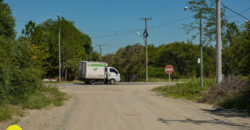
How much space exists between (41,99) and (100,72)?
22714mm

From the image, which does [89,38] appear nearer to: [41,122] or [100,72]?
[100,72]

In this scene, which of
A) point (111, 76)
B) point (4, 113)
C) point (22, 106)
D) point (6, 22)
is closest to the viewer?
point (4, 113)

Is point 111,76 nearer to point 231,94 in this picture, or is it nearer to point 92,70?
point 92,70

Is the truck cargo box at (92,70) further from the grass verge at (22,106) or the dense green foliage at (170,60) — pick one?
the grass verge at (22,106)

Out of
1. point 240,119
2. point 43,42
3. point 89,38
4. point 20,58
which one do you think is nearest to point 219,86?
point 240,119

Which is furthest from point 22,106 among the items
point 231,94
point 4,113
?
point 231,94

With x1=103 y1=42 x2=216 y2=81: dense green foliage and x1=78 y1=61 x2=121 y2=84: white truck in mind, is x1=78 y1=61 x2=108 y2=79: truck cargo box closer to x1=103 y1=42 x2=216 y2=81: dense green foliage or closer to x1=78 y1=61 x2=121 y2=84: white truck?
x1=78 y1=61 x2=121 y2=84: white truck

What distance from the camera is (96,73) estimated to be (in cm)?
3609

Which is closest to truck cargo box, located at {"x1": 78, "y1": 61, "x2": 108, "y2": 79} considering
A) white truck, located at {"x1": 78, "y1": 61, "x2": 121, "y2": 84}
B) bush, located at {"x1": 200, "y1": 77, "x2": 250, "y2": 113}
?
white truck, located at {"x1": 78, "y1": 61, "x2": 121, "y2": 84}

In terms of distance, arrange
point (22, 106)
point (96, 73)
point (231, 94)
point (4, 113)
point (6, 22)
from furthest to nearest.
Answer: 1. point (96, 73)
2. point (6, 22)
3. point (231, 94)
4. point (22, 106)
5. point (4, 113)

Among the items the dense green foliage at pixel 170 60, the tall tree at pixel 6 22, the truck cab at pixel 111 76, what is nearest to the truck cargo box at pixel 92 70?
the truck cab at pixel 111 76

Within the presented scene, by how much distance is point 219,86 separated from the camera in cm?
1467

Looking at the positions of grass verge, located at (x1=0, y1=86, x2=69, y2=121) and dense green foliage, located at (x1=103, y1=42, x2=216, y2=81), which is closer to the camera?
grass verge, located at (x1=0, y1=86, x2=69, y2=121)

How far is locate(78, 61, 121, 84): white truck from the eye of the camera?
35.7 metres
